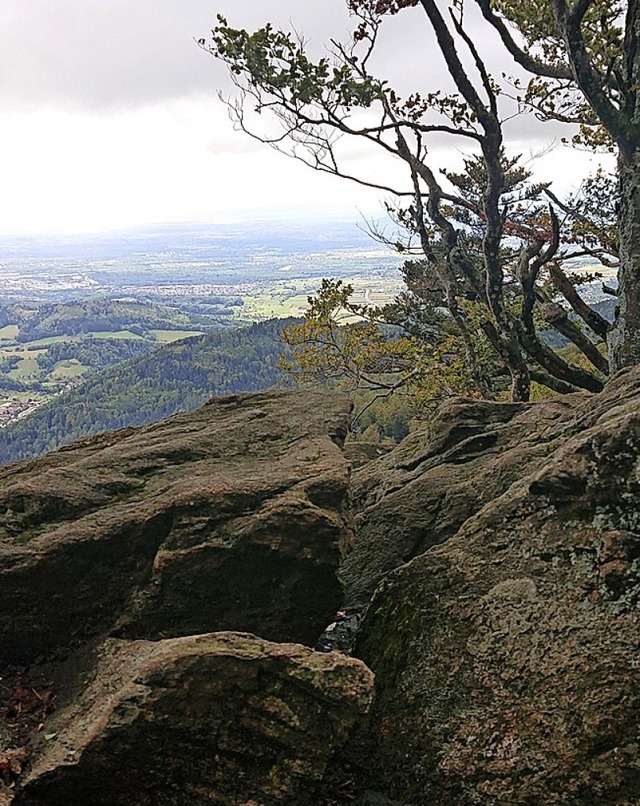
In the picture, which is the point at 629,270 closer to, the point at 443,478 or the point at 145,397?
the point at 443,478

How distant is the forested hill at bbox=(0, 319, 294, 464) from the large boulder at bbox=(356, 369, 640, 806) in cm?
16584

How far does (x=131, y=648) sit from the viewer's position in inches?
295

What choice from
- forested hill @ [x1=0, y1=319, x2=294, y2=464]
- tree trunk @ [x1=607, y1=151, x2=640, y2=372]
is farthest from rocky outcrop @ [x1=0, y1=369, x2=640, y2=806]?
forested hill @ [x1=0, y1=319, x2=294, y2=464]

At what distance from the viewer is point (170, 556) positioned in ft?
27.0

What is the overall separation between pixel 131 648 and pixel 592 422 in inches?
263

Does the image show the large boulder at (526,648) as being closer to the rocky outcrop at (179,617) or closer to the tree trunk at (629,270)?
the rocky outcrop at (179,617)

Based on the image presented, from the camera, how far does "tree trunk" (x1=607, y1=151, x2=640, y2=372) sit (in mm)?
13867

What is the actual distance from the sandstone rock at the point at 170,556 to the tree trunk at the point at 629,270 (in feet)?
26.9

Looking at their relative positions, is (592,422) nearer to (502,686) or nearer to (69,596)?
(502,686)

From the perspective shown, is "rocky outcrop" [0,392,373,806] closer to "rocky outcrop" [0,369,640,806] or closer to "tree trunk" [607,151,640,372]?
"rocky outcrop" [0,369,640,806]

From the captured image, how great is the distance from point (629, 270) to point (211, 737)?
1264cm

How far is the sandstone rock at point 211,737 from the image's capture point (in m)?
5.92

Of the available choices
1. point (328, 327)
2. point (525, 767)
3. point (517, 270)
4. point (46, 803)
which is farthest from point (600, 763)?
point (328, 327)

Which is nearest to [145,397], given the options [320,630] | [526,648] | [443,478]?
[443,478]
